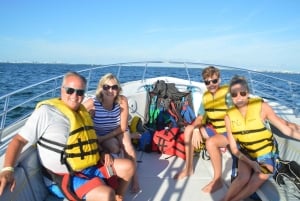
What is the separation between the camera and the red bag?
4273 millimetres

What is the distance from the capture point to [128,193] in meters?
3.13

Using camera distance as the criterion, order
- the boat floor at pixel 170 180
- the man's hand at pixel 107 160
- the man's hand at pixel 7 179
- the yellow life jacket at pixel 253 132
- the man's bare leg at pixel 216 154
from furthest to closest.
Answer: the man's bare leg at pixel 216 154 → the boat floor at pixel 170 180 → the yellow life jacket at pixel 253 132 → the man's hand at pixel 107 160 → the man's hand at pixel 7 179

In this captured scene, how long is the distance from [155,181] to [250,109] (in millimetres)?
1328

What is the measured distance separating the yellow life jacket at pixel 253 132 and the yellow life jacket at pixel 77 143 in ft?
4.56

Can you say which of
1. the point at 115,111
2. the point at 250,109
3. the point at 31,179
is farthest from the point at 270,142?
the point at 31,179

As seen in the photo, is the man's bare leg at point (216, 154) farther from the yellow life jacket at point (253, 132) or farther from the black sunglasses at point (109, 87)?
the black sunglasses at point (109, 87)

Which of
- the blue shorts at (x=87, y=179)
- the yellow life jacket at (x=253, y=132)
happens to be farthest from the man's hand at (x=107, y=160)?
the yellow life jacket at (x=253, y=132)

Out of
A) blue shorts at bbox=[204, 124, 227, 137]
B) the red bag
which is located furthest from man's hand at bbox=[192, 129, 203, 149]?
the red bag

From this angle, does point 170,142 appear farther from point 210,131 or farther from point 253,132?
point 253,132

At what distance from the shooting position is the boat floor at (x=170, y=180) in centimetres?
308

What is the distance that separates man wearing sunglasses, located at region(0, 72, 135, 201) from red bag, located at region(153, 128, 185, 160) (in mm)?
1804

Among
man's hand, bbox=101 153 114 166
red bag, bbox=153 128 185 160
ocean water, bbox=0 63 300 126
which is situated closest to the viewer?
man's hand, bbox=101 153 114 166

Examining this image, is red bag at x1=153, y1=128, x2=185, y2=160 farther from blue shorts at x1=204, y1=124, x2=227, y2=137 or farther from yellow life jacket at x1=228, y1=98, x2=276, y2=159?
yellow life jacket at x1=228, y1=98, x2=276, y2=159

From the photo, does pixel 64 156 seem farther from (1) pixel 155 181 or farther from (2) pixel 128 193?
(1) pixel 155 181
